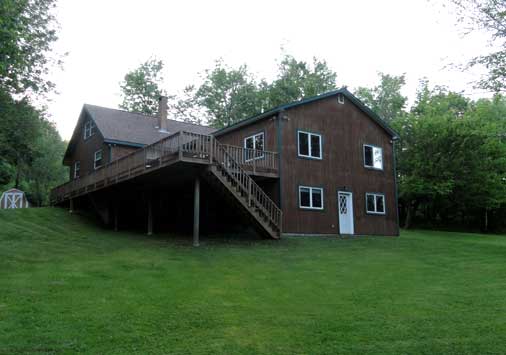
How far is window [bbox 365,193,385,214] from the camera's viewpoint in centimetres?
2103

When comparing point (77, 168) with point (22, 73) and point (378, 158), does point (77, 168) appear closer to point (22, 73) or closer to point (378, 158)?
point (22, 73)

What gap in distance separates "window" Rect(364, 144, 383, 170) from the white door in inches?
86.6

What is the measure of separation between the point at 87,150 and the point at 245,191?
14.6m

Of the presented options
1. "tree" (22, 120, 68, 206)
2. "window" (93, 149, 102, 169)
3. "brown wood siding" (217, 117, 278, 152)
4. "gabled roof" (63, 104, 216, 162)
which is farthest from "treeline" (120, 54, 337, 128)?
"brown wood siding" (217, 117, 278, 152)

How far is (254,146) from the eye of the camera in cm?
1981

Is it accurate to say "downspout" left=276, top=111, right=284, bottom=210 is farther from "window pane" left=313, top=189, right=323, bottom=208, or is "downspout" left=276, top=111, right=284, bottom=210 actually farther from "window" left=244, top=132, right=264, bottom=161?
"window pane" left=313, top=189, right=323, bottom=208

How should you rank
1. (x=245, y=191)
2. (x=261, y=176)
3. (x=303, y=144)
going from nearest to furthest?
(x=245, y=191), (x=261, y=176), (x=303, y=144)

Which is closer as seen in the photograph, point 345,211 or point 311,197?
point 311,197

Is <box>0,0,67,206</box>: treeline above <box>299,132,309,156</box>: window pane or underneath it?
above

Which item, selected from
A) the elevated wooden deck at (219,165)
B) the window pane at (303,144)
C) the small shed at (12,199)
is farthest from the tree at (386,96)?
the small shed at (12,199)

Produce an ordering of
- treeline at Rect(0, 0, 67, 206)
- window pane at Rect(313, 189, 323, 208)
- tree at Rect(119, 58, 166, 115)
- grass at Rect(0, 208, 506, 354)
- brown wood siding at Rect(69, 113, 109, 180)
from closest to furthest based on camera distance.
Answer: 1. grass at Rect(0, 208, 506, 354)
2. treeline at Rect(0, 0, 67, 206)
3. window pane at Rect(313, 189, 323, 208)
4. brown wood siding at Rect(69, 113, 109, 180)
5. tree at Rect(119, 58, 166, 115)

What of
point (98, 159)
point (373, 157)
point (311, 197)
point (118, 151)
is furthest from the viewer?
point (98, 159)

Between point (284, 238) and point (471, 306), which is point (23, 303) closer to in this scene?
point (471, 306)

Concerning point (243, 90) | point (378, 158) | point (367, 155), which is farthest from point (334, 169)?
point (243, 90)
